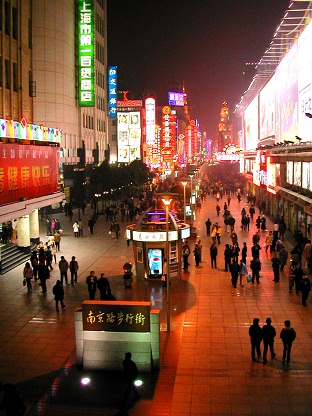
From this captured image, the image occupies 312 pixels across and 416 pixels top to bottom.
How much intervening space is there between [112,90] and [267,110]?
2773 centimetres

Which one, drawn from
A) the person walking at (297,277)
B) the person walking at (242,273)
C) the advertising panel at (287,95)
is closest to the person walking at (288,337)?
the person walking at (297,277)

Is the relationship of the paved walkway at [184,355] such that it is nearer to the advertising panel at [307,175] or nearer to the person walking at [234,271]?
the person walking at [234,271]

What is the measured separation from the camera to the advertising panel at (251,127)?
71.9 meters

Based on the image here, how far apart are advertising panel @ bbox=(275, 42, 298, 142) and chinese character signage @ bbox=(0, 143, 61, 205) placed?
16.8 m

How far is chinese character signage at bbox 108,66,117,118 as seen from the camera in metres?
75.6

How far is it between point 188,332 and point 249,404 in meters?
4.96

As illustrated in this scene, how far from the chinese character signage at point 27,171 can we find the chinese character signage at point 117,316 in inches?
477

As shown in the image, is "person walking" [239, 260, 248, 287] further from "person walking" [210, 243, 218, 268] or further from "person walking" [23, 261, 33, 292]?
"person walking" [23, 261, 33, 292]

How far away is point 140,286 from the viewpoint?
22094mm

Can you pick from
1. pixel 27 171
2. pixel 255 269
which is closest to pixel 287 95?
pixel 27 171

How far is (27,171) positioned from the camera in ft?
89.4

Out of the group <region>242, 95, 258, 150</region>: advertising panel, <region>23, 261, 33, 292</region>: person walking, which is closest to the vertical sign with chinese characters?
<region>242, 95, 258, 150</region>: advertising panel

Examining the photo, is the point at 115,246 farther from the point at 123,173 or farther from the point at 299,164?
the point at 123,173

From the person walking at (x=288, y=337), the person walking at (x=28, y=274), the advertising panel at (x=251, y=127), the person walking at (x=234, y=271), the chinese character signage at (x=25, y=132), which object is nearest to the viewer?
the person walking at (x=288, y=337)
